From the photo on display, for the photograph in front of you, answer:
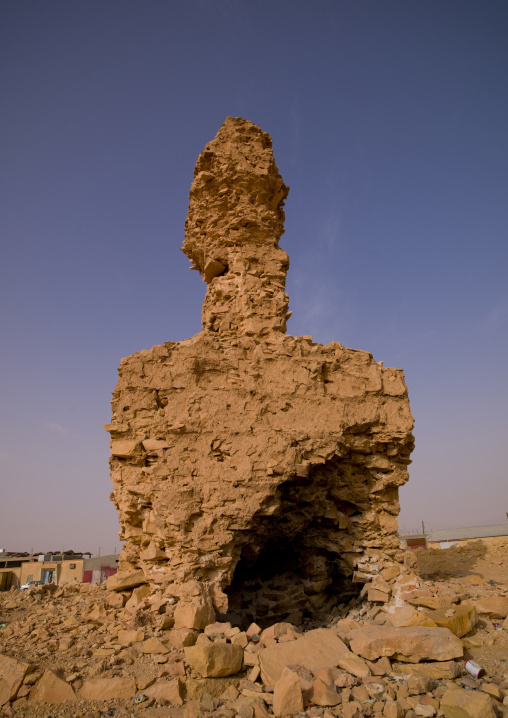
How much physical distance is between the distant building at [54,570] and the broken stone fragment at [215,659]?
612 inches

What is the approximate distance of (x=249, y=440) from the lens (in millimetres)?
5711

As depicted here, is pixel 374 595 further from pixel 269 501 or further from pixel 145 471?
pixel 145 471

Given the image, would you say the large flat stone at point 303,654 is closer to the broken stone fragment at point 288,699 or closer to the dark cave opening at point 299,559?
the broken stone fragment at point 288,699

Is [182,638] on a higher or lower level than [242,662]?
higher

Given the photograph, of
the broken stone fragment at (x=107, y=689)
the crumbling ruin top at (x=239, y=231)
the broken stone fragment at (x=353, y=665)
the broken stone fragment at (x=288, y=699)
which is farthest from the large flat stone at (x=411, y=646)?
the crumbling ruin top at (x=239, y=231)

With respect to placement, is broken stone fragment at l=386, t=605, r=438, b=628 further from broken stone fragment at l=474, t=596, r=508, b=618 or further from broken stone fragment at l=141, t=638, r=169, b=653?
broken stone fragment at l=141, t=638, r=169, b=653

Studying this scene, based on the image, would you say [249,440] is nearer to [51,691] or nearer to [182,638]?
[182,638]

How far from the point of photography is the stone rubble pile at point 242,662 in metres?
3.58

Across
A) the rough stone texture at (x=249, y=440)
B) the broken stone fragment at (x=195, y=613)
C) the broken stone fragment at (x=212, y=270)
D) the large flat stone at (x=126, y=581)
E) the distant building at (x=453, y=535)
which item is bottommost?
the distant building at (x=453, y=535)

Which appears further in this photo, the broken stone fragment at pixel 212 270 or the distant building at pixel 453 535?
the distant building at pixel 453 535

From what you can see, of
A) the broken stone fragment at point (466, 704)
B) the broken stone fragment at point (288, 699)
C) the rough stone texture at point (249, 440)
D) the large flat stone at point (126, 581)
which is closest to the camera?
the broken stone fragment at point (466, 704)

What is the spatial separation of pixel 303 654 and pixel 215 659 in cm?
91

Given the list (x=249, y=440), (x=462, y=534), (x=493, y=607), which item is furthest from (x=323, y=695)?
(x=462, y=534)

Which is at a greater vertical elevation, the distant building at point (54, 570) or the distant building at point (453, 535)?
the distant building at point (453, 535)
